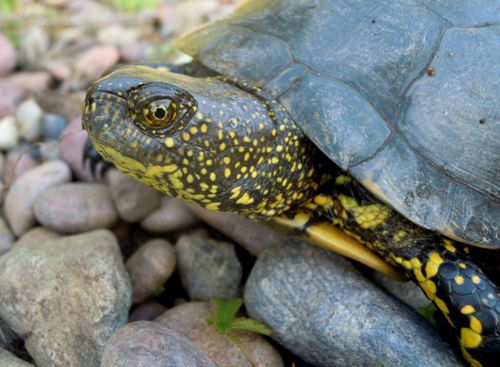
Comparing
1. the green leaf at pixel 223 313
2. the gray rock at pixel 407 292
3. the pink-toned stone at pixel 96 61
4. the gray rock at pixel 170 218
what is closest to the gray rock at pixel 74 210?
the gray rock at pixel 170 218

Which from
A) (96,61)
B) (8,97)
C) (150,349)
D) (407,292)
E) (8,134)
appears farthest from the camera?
(96,61)

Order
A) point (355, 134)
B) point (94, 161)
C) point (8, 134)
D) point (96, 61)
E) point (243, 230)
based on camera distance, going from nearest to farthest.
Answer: point (355, 134)
point (243, 230)
point (94, 161)
point (8, 134)
point (96, 61)

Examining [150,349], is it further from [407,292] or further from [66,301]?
[407,292]

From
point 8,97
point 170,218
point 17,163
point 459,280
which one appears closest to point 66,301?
point 170,218

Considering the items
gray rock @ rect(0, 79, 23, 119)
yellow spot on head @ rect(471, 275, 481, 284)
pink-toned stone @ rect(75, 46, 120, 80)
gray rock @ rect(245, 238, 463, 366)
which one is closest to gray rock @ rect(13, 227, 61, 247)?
gray rock @ rect(245, 238, 463, 366)

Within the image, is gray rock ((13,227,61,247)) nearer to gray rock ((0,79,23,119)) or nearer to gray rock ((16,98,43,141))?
gray rock ((16,98,43,141))

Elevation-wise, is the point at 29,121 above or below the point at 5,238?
above
